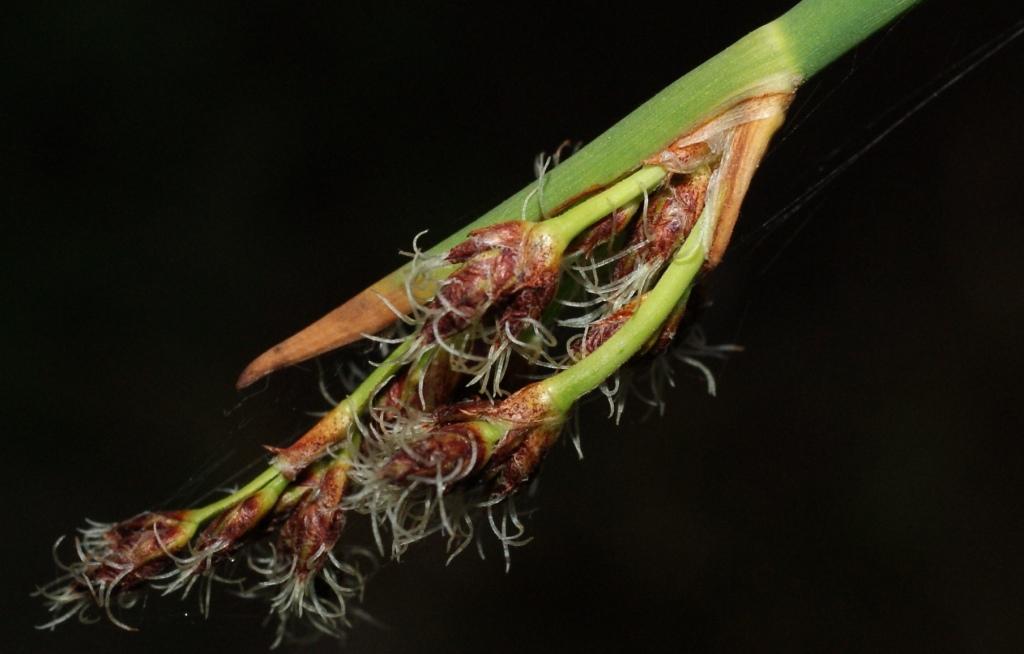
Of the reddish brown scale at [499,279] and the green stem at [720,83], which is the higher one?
the green stem at [720,83]

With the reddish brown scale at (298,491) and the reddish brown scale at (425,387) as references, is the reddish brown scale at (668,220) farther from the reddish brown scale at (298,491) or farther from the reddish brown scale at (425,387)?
the reddish brown scale at (298,491)

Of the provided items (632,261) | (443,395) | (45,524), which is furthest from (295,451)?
(45,524)

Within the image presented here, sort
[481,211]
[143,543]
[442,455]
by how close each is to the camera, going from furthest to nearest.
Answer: [481,211]
[143,543]
[442,455]

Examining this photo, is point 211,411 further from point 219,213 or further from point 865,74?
point 865,74

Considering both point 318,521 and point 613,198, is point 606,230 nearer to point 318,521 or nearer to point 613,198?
point 613,198

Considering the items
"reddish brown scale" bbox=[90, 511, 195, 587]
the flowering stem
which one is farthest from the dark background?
the flowering stem

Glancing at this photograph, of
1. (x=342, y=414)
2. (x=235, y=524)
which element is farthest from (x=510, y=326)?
(x=235, y=524)

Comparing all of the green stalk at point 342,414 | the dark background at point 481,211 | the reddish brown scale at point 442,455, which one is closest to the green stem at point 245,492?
the green stalk at point 342,414

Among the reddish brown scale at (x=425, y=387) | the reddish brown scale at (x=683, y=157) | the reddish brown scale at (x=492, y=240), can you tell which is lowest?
the reddish brown scale at (x=425, y=387)

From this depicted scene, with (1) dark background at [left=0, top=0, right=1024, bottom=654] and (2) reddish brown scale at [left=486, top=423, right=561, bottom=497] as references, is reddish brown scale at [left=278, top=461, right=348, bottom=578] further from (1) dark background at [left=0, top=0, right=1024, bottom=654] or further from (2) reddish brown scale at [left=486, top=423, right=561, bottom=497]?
(1) dark background at [left=0, top=0, right=1024, bottom=654]
